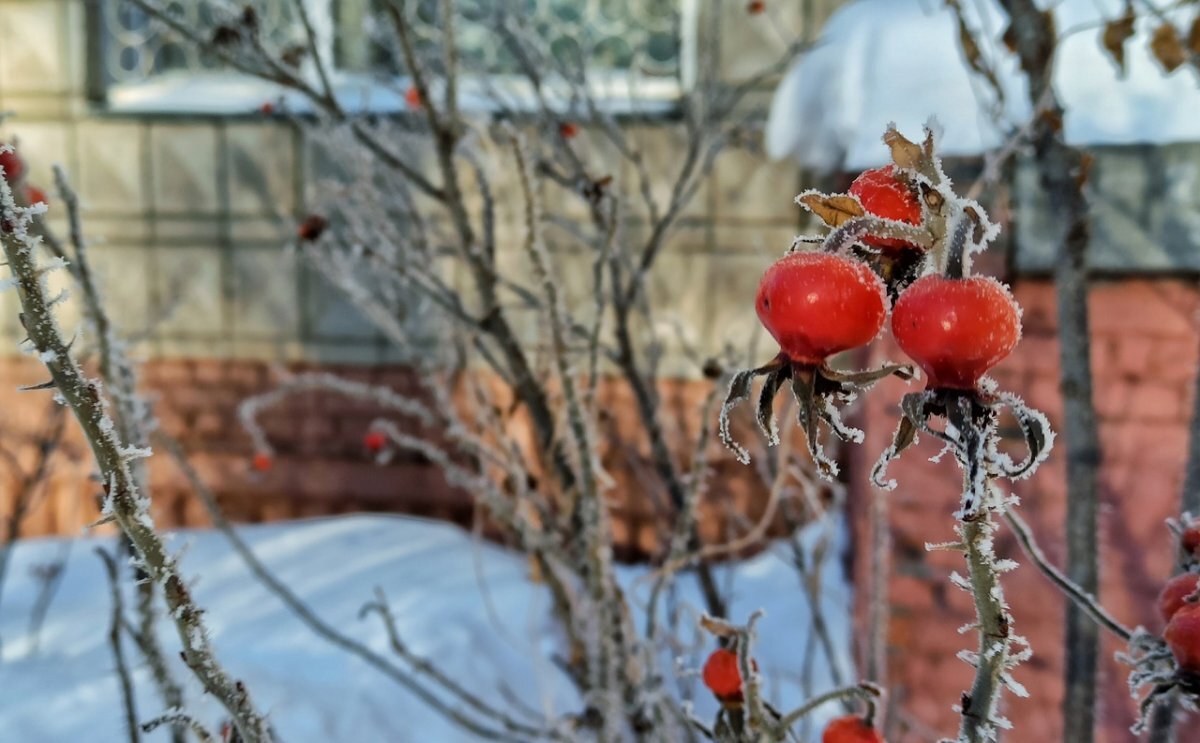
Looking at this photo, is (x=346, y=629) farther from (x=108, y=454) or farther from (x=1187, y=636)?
(x=1187, y=636)

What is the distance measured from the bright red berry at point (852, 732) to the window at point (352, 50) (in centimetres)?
298

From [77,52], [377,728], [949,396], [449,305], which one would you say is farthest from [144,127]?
[949,396]

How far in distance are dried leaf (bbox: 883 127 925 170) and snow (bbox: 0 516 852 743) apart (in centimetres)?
132

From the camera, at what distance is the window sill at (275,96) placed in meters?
3.34

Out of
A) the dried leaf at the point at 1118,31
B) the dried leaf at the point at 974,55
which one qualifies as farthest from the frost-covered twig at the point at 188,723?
the dried leaf at the point at 1118,31

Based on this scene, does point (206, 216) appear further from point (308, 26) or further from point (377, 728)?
point (308, 26)

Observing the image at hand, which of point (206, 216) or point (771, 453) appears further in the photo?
point (206, 216)

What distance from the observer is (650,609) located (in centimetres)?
104

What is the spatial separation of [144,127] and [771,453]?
9.41 ft

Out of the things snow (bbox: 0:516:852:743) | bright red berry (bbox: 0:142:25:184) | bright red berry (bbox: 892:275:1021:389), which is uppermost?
bright red berry (bbox: 0:142:25:184)

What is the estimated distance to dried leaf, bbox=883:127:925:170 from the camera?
1.38 feet

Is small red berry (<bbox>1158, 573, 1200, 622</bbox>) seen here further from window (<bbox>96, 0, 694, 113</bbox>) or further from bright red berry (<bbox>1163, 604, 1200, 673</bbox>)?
window (<bbox>96, 0, 694, 113</bbox>)

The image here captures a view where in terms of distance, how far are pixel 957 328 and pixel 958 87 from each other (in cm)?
177

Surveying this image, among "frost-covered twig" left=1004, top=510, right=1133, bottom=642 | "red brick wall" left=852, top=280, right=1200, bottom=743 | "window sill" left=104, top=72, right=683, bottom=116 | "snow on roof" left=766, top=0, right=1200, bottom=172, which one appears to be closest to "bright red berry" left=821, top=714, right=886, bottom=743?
"frost-covered twig" left=1004, top=510, right=1133, bottom=642
